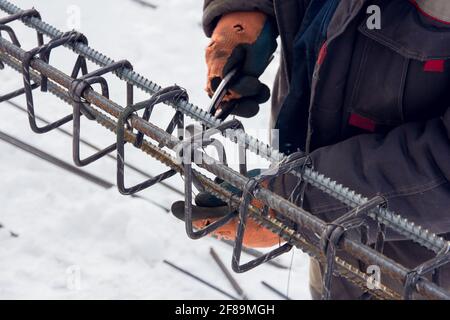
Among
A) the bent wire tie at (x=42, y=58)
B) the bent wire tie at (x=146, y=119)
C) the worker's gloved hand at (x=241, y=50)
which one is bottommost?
the bent wire tie at (x=146, y=119)

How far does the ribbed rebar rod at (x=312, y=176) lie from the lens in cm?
153

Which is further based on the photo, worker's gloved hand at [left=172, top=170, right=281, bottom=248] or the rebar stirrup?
worker's gloved hand at [left=172, top=170, right=281, bottom=248]

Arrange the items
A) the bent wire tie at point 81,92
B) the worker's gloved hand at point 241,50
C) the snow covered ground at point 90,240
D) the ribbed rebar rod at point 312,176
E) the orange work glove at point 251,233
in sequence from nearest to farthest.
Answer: the ribbed rebar rod at point 312,176 < the bent wire tie at point 81,92 < the orange work glove at point 251,233 < the worker's gloved hand at point 241,50 < the snow covered ground at point 90,240

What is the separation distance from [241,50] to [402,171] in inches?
35.1

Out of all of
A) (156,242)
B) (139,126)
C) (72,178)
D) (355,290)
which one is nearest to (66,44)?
(139,126)

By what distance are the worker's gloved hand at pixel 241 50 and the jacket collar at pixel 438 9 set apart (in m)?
0.82

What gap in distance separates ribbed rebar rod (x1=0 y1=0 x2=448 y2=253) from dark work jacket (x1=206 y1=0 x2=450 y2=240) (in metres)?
0.32

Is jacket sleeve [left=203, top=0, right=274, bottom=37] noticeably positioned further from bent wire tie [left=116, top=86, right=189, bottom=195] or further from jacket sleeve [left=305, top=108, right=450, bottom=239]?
bent wire tie [left=116, top=86, right=189, bottom=195]

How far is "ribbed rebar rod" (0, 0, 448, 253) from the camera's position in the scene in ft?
5.03

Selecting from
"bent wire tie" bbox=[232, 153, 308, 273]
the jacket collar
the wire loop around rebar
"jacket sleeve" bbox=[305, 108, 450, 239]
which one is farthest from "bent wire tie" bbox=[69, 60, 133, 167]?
the jacket collar

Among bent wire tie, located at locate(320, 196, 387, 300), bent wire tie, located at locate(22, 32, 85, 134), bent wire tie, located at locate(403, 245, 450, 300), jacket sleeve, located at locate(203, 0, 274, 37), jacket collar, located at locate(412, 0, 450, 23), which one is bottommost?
bent wire tie, located at locate(403, 245, 450, 300)

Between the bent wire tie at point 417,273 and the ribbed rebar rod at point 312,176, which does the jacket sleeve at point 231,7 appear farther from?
the bent wire tie at point 417,273

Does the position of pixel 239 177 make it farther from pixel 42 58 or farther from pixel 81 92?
pixel 42 58

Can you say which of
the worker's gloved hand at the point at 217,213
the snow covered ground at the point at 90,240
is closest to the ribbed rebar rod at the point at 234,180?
the worker's gloved hand at the point at 217,213
